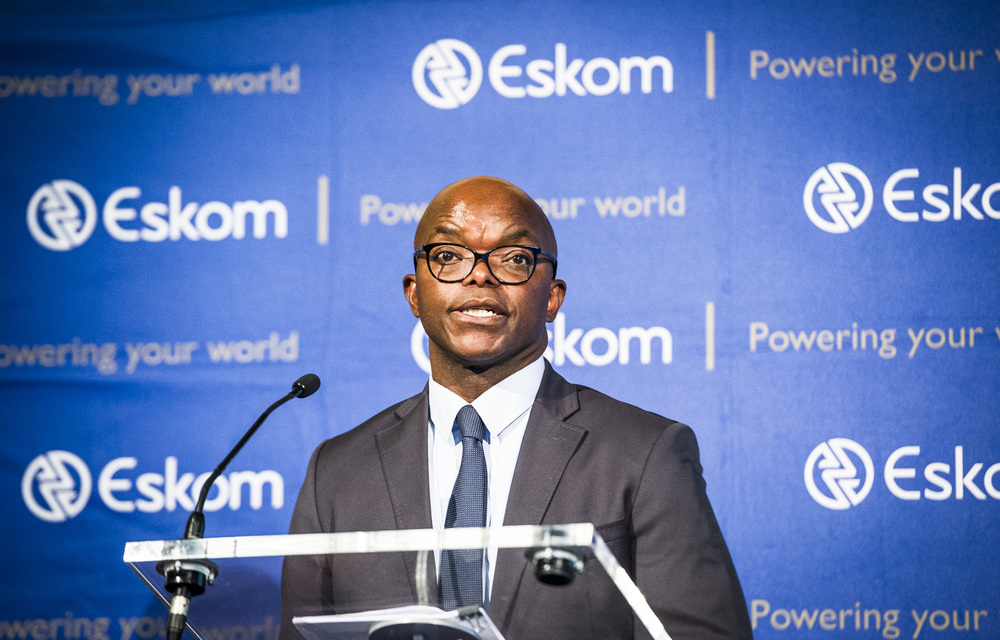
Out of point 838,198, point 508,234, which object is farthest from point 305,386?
point 838,198

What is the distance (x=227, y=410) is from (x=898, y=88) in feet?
7.27

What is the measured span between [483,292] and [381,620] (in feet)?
3.21

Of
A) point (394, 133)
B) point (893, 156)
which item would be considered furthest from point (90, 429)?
point (893, 156)

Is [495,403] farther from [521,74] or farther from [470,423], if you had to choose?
[521,74]

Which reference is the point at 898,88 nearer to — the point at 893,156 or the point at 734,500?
the point at 893,156

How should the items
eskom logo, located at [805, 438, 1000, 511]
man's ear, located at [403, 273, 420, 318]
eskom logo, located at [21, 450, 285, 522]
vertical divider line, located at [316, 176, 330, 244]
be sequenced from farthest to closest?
vertical divider line, located at [316, 176, 330, 244] < eskom logo, located at [21, 450, 285, 522] < eskom logo, located at [805, 438, 1000, 511] < man's ear, located at [403, 273, 420, 318]

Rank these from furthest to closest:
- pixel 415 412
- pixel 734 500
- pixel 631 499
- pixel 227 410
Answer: pixel 227 410 → pixel 734 500 → pixel 415 412 → pixel 631 499

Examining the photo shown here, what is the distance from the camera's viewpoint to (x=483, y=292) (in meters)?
2.33

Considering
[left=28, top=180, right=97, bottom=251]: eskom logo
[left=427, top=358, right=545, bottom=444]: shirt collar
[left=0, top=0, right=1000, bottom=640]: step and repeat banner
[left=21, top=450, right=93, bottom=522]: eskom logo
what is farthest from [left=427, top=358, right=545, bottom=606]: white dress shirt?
[left=28, top=180, right=97, bottom=251]: eskom logo

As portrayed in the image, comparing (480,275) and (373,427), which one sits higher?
(480,275)

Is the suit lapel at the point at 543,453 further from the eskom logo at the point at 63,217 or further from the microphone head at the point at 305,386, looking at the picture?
the eskom logo at the point at 63,217

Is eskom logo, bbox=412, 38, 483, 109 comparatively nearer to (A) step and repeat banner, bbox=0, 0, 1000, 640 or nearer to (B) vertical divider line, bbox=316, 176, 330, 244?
(A) step and repeat banner, bbox=0, 0, 1000, 640

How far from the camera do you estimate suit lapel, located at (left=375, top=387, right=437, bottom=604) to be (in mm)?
2195

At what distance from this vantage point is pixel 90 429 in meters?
3.30
